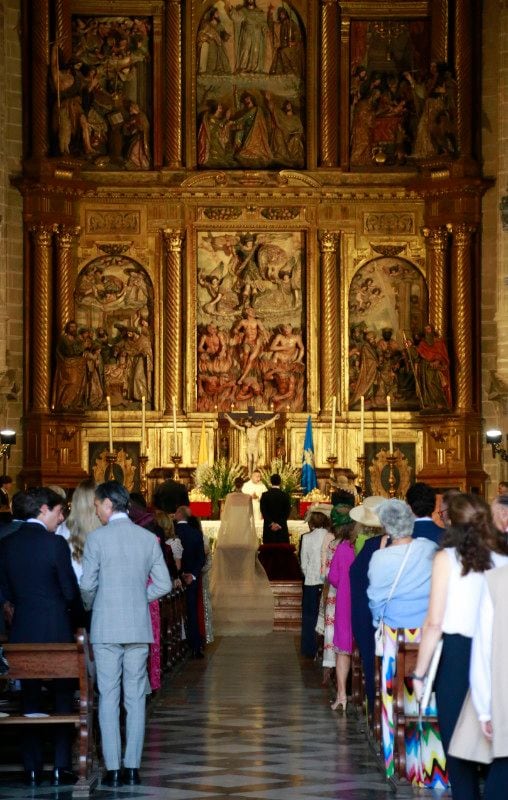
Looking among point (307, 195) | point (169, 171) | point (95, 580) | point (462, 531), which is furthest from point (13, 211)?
point (462, 531)

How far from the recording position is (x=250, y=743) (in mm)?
13992

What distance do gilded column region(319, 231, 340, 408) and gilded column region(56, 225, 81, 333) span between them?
4.52 m

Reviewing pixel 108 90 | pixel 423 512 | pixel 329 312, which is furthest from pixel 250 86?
pixel 423 512

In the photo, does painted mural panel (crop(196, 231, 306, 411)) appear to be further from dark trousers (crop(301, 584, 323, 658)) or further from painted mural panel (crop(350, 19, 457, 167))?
dark trousers (crop(301, 584, 323, 658))

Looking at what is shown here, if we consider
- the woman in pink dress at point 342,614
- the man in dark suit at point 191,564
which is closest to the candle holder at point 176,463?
the man in dark suit at point 191,564

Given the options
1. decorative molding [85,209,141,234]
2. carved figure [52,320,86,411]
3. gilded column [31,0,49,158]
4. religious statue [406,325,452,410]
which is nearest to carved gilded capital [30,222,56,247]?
decorative molding [85,209,141,234]

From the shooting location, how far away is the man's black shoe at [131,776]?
12.0 m

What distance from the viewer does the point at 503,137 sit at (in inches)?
1271

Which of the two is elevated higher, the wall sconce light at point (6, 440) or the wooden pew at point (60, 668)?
the wall sconce light at point (6, 440)

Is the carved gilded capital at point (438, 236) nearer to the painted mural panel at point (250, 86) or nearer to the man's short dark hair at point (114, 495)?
the painted mural panel at point (250, 86)

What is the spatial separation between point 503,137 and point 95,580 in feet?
71.4

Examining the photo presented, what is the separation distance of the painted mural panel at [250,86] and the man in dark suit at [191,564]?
12.8 m

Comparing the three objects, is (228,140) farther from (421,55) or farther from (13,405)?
(13,405)

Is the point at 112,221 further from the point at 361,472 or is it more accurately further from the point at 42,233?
the point at 361,472
